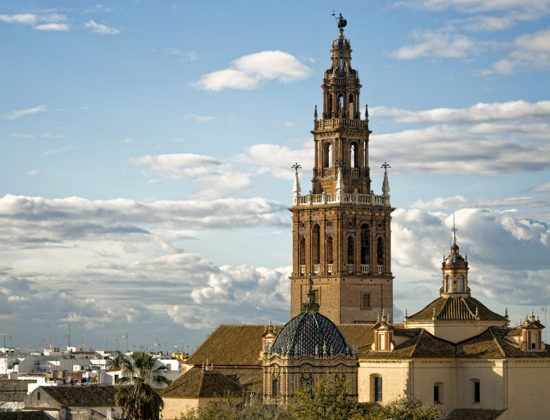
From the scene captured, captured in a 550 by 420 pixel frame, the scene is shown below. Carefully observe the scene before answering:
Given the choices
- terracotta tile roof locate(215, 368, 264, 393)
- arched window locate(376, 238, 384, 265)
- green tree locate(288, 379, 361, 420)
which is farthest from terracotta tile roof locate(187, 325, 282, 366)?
green tree locate(288, 379, 361, 420)

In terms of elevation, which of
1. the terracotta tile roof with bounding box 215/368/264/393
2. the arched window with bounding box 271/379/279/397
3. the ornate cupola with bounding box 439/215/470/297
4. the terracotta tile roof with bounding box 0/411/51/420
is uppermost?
the ornate cupola with bounding box 439/215/470/297

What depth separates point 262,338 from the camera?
378 feet

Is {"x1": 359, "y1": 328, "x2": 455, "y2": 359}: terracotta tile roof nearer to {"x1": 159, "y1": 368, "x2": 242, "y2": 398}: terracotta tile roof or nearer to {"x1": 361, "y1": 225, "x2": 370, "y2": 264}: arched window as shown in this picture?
{"x1": 159, "y1": 368, "x2": 242, "y2": 398}: terracotta tile roof

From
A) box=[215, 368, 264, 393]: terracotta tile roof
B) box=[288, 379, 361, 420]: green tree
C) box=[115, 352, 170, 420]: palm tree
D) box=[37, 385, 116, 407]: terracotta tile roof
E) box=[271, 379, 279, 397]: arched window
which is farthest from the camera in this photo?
box=[37, 385, 116, 407]: terracotta tile roof

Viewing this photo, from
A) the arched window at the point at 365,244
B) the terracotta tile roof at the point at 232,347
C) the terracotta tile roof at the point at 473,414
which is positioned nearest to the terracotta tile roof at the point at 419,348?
the terracotta tile roof at the point at 473,414

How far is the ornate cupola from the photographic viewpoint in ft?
346

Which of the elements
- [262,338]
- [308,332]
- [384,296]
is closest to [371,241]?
[384,296]

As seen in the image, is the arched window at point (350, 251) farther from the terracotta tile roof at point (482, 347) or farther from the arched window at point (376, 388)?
the arched window at point (376, 388)

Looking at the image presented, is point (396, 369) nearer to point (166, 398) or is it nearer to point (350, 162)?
point (166, 398)

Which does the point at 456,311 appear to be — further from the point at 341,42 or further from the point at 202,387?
the point at 341,42

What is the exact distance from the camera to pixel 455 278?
10569 cm

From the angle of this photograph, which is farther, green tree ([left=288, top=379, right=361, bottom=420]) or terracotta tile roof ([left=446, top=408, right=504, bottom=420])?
terracotta tile roof ([left=446, top=408, right=504, bottom=420])

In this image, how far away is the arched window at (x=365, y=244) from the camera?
124906mm

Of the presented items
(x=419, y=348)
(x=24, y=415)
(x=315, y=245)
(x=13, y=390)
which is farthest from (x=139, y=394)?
(x=13, y=390)
